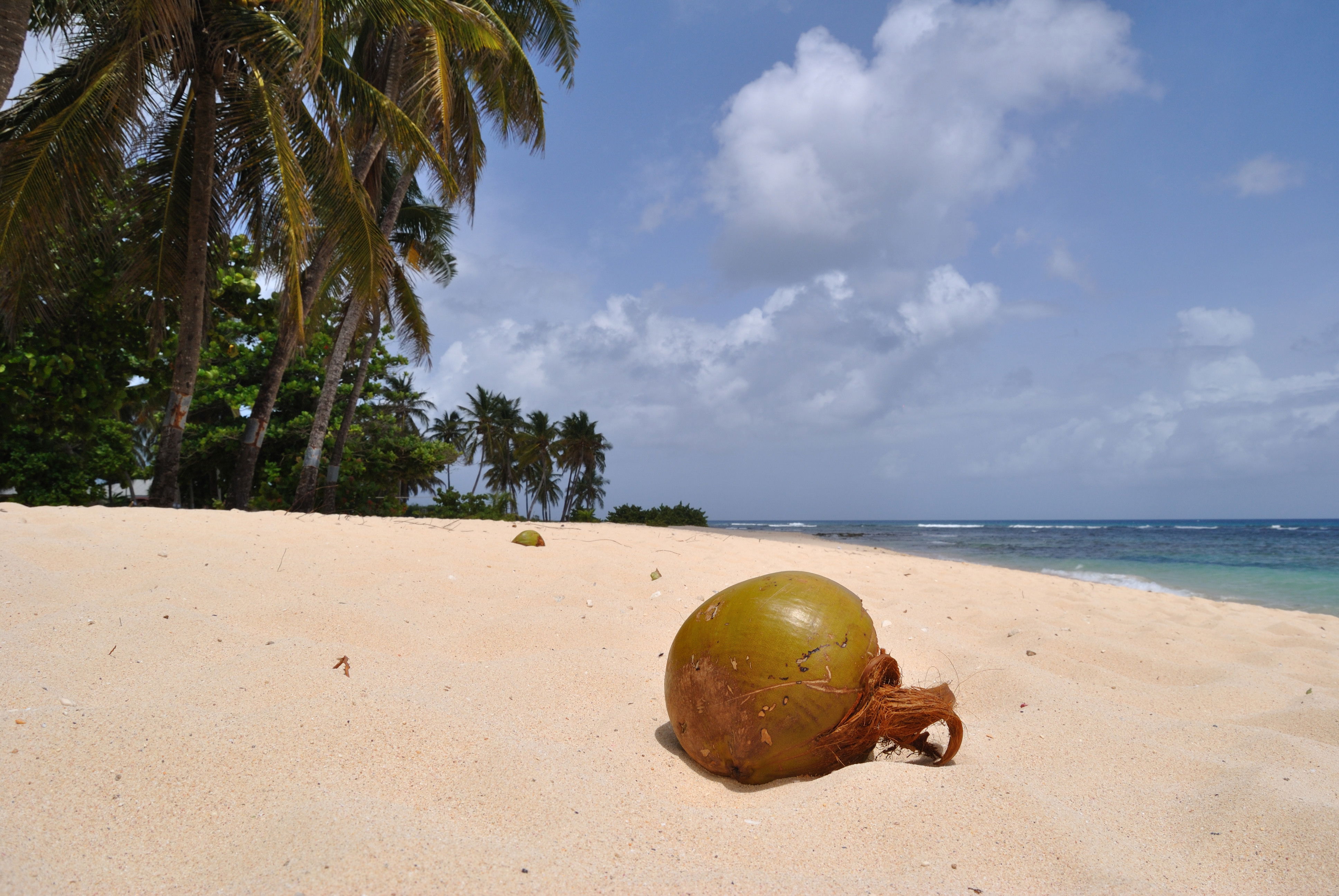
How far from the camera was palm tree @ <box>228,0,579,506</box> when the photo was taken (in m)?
8.34

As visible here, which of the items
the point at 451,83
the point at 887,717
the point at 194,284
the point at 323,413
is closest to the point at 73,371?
the point at 323,413

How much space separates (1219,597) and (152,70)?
1438 centimetres

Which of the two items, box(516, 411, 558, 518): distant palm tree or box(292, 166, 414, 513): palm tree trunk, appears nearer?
box(292, 166, 414, 513): palm tree trunk

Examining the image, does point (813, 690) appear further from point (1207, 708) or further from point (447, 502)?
point (447, 502)

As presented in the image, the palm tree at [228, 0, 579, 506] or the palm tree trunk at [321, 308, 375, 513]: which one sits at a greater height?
the palm tree at [228, 0, 579, 506]

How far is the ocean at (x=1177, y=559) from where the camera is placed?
9.55 m

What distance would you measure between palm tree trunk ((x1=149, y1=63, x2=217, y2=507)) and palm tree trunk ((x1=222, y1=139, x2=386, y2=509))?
117 centimetres

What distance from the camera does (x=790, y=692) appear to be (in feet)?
6.37

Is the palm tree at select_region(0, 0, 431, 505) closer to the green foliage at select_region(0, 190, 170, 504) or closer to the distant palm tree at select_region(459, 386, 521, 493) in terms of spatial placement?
the green foliage at select_region(0, 190, 170, 504)

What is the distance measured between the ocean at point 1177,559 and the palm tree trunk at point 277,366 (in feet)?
37.8

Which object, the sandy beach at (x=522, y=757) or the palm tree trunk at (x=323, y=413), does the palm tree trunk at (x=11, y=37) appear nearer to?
the sandy beach at (x=522, y=757)

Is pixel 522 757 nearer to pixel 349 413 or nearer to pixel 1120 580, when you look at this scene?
pixel 1120 580

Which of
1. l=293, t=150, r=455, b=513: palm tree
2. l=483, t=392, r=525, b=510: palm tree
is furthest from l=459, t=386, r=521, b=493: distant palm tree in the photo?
l=293, t=150, r=455, b=513: palm tree

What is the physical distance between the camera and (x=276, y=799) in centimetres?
164
